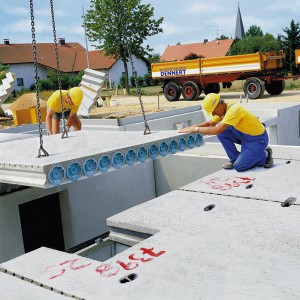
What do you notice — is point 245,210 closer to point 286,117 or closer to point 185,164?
point 185,164

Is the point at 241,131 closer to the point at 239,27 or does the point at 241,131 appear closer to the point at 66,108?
the point at 66,108

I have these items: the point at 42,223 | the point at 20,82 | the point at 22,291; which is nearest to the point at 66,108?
the point at 42,223

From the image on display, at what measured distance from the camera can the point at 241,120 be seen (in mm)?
6328

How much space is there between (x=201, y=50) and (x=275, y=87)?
41.3m

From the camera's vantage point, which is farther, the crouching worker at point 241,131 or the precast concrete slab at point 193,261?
the crouching worker at point 241,131

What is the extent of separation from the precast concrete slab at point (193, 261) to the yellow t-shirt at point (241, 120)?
1.67 m

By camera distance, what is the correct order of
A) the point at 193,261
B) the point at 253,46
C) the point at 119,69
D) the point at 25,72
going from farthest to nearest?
the point at 253,46
the point at 119,69
the point at 25,72
the point at 193,261

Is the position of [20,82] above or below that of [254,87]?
above

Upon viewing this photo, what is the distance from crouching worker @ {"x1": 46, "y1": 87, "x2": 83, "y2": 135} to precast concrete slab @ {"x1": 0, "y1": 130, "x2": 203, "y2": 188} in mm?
1458

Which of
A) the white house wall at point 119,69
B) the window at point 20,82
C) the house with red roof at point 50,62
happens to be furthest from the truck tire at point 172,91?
the white house wall at point 119,69

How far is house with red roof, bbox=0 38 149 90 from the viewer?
52.3 meters

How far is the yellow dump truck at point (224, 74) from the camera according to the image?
20.6m

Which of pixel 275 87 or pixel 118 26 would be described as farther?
pixel 118 26

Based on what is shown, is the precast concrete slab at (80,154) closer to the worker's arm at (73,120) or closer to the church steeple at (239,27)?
the worker's arm at (73,120)
